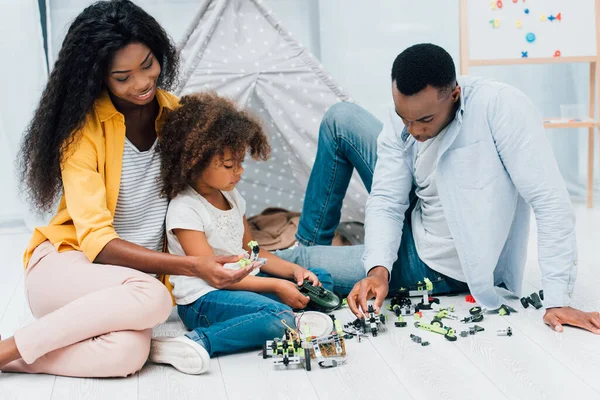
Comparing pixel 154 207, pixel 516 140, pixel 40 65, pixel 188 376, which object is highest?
pixel 40 65

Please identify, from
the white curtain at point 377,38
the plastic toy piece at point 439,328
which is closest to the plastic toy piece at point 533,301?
the plastic toy piece at point 439,328

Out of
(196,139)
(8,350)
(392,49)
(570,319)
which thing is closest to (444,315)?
(570,319)

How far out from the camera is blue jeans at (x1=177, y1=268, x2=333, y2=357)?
5.87ft

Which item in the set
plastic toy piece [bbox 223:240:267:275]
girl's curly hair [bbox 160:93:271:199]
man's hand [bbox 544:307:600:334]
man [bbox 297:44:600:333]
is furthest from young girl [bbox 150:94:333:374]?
man's hand [bbox 544:307:600:334]

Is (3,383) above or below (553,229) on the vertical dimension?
below

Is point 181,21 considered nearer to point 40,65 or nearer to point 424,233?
point 40,65

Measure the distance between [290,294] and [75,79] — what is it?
720 millimetres

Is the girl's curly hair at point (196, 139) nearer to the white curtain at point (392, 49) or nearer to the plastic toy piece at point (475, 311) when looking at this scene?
the plastic toy piece at point (475, 311)

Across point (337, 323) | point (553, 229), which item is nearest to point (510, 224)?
point (553, 229)

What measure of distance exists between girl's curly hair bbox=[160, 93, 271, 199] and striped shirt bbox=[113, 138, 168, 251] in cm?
3

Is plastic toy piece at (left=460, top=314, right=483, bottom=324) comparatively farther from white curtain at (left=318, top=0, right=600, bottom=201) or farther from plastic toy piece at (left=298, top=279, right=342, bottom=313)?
white curtain at (left=318, top=0, right=600, bottom=201)

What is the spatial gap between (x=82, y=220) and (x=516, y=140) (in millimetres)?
1012

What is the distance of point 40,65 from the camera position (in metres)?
3.24

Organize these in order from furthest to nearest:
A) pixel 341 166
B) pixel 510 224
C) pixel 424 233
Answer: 1. pixel 341 166
2. pixel 424 233
3. pixel 510 224
